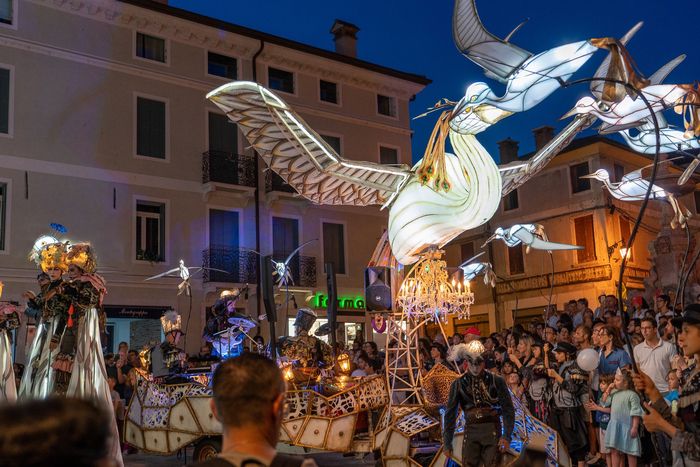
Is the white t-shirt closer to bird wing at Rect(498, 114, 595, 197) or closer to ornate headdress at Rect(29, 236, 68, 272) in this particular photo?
bird wing at Rect(498, 114, 595, 197)

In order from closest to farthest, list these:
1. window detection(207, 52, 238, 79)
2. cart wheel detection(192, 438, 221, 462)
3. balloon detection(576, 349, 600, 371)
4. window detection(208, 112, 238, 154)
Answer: balloon detection(576, 349, 600, 371)
cart wheel detection(192, 438, 221, 462)
window detection(208, 112, 238, 154)
window detection(207, 52, 238, 79)

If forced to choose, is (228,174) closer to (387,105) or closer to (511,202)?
(387,105)

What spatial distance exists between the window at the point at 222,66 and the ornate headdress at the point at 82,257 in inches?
672

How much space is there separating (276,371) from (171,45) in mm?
21459

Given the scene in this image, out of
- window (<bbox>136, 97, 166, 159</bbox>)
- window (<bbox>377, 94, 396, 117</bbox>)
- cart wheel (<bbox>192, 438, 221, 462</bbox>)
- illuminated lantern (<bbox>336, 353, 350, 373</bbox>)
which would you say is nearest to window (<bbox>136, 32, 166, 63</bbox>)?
window (<bbox>136, 97, 166, 159</bbox>)

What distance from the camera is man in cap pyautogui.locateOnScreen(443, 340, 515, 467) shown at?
23.6 feet

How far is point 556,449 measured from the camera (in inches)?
315

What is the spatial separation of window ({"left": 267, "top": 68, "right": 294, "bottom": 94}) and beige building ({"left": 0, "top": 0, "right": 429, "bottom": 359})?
5 centimetres

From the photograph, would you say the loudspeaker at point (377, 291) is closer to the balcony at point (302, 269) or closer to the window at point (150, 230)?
the window at point (150, 230)

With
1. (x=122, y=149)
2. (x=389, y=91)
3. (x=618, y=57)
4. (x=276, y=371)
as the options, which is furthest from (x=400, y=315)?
(x=389, y=91)

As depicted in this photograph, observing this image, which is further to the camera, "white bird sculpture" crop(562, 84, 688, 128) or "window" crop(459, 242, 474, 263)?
"window" crop(459, 242, 474, 263)

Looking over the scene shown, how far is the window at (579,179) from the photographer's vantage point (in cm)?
3069

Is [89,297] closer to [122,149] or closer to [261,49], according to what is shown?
[122,149]

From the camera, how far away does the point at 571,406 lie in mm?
9211
